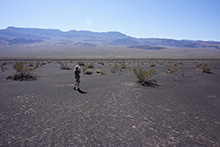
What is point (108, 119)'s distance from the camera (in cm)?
639

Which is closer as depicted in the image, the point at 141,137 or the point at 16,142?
the point at 16,142

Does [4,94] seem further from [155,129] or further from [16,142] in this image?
[155,129]

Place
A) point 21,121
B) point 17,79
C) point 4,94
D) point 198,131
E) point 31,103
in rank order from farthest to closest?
point 17,79, point 4,94, point 31,103, point 21,121, point 198,131

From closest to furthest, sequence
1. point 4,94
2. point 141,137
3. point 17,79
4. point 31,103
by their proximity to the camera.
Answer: point 141,137 < point 31,103 < point 4,94 < point 17,79

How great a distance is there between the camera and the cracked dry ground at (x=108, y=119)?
4918 mm

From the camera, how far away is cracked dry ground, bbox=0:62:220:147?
4.92 m

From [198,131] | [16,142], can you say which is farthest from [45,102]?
[198,131]

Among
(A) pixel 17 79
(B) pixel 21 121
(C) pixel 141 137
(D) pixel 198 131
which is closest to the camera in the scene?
(C) pixel 141 137

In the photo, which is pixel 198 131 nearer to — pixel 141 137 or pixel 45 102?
pixel 141 137

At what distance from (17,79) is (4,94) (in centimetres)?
561

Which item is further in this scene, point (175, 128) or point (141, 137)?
point (175, 128)

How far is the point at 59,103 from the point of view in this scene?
830 cm

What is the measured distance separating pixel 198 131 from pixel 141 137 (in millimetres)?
1938

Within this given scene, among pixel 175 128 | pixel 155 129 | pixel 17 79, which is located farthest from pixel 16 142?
pixel 17 79
